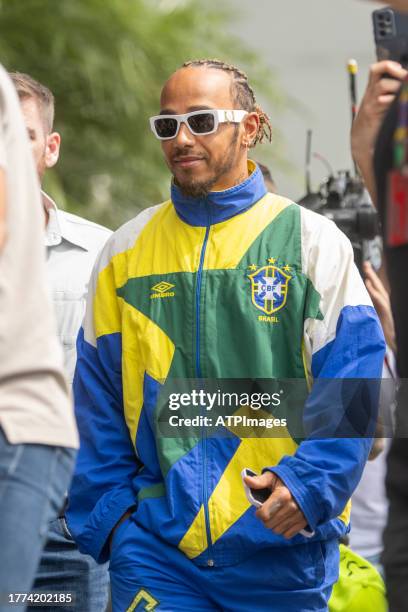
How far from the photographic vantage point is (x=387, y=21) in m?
3.65

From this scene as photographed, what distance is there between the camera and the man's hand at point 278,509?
3.79m

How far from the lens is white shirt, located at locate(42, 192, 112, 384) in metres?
4.81

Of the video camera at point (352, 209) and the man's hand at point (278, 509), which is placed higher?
the video camera at point (352, 209)

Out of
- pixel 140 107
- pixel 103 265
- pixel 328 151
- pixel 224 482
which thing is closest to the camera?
pixel 224 482

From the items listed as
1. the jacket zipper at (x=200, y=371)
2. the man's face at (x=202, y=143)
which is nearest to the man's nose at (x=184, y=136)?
the man's face at (x=202, y=143)

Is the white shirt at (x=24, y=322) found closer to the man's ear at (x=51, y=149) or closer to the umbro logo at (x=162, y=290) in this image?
the umbro logo at (x=162, y=290)

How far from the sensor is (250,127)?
441 centimetres

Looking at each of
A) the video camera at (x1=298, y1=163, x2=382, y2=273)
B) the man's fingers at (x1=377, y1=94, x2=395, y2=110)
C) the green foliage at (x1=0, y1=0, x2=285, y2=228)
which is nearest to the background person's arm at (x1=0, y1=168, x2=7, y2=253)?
the man's fingers at (x1=377, y1=94, x2=395, y2=110)

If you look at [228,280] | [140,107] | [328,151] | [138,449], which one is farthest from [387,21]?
[140,107]

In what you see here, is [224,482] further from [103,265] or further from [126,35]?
[126,35]

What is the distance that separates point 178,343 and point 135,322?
17 cm

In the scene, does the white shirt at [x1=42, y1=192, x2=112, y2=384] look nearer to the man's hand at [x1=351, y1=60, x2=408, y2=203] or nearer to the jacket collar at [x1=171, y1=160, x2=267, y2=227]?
the jacket collar at [x1=171, y1=160, x2=267, y2=227]

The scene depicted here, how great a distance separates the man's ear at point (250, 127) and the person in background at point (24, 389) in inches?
63.1

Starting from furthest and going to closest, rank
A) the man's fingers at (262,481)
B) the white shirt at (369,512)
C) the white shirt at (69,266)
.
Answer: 1. the white shirt at (369,512)
2. the white shirt at (69,266)
3. the man's fingers at (262,481)
